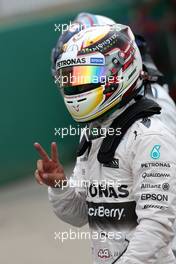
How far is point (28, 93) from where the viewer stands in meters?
8.52

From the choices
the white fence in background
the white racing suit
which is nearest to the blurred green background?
the white fence in background

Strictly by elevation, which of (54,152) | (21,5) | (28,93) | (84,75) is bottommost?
(28,93)

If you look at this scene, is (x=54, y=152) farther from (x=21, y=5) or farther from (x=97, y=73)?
(x=21, y=5)

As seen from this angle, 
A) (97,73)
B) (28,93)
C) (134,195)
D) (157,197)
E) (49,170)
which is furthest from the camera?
(28,93)

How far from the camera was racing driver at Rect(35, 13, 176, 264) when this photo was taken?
322 cm

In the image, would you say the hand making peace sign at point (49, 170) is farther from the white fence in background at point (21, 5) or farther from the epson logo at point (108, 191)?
the white fence in background at point (21, 5)

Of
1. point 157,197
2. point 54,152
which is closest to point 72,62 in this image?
point 54,152

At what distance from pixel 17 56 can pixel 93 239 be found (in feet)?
16.4

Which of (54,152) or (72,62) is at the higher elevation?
(72,62)

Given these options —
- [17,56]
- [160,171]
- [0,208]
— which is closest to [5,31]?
[17,56]

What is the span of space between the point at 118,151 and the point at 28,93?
522 cm

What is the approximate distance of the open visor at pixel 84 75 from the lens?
11.3 ft

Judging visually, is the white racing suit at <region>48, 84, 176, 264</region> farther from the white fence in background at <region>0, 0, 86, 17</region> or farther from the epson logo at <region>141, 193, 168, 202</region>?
the white fence in background at <region>0, 0, 86, 17</region>

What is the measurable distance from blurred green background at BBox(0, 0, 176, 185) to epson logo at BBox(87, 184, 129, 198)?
4853 millimetres
